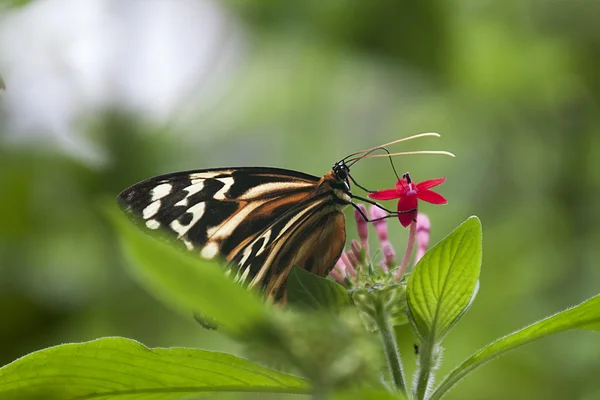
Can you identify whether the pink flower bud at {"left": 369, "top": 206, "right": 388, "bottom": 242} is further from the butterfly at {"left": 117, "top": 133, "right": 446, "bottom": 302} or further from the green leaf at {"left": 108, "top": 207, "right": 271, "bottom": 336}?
the green leaf at {"left": 108, "top": 207, "right": 271, "bottom": 336}

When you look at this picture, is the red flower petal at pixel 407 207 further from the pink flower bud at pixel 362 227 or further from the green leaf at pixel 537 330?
the green leaf at pixel 537 330

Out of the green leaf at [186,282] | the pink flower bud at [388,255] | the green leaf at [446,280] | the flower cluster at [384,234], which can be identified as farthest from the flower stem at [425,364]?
the green leaf at [186,282]

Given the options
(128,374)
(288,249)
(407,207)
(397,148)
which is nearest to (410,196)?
(407,207)

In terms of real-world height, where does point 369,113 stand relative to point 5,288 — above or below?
above

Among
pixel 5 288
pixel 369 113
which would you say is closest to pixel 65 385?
pixel 5 288

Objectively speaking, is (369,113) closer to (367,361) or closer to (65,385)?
(65,385)

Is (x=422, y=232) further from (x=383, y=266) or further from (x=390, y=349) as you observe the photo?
(x=390, y=349)
